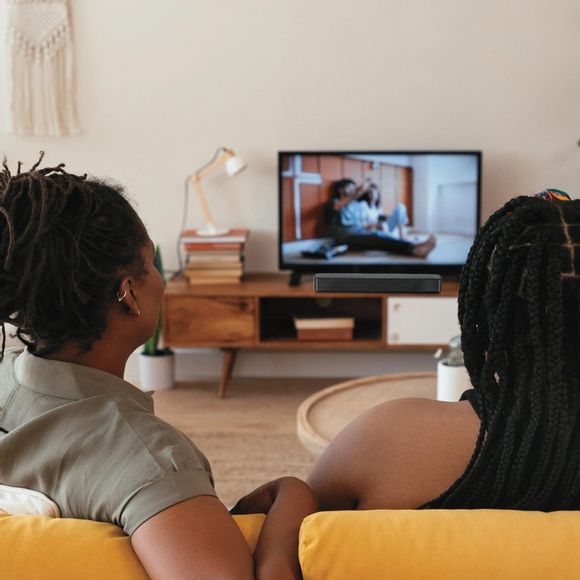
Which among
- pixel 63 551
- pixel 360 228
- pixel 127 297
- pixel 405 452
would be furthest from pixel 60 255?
pixel 360 228

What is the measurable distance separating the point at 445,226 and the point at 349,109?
0.68m

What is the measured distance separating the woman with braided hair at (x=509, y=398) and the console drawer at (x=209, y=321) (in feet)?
8.92

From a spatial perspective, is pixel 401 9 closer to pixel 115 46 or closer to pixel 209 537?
pixel 115 46

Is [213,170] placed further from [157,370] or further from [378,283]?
[378,283]

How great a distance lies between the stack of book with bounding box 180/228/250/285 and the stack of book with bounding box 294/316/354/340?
1.19ft

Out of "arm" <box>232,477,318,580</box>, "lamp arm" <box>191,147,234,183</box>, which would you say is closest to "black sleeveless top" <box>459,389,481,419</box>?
"arm" <box>232,477,318,580</box>

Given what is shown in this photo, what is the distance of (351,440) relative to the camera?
1.09 m

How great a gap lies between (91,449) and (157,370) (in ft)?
10.00

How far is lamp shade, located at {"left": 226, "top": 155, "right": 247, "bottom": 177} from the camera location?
3797 millimetres

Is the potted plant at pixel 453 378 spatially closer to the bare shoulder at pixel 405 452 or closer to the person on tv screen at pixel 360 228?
the bare shoulder at pixel 405 452

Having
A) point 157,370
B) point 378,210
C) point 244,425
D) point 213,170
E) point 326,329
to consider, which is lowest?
point 244,425

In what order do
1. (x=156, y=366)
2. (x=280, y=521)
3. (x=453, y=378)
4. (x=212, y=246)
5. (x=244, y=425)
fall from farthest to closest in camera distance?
(x=156, y=366), (x=212, y=246), (x=244, y=425), (x=453, y=378), (x=280, y=521)

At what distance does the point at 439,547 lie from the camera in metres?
0.87

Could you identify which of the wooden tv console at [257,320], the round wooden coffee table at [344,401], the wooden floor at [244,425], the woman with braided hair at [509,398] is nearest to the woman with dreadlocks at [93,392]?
the woman with braided hair at [509,398]
